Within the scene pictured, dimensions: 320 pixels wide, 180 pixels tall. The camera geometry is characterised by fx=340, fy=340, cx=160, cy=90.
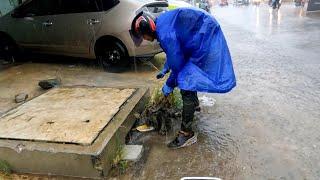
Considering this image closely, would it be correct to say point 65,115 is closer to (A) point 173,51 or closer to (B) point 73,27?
(A) point 173,51

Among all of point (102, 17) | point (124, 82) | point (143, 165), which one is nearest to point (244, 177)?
point (143, 165)

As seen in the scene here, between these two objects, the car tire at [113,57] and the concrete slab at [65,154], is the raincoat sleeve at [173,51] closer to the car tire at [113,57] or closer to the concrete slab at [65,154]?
the concrete slab at [65,154]

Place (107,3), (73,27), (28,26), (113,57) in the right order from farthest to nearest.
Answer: (28,26) → (73,27) → (113,57) → (107,3)

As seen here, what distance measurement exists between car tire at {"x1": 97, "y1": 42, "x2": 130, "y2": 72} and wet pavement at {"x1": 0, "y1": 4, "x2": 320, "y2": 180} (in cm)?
25

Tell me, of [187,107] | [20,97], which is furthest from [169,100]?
[20,97]

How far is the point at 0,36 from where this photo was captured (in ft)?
26.9

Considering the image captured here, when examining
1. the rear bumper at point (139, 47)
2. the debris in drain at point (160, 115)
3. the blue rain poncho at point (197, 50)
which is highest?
the blue rain poncho at point (197, 50)

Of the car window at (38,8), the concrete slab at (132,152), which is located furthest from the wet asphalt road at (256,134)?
the car window at (38,8)

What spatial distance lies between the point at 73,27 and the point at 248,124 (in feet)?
14.4

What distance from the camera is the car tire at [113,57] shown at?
686 cm

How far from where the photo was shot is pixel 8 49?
823cm

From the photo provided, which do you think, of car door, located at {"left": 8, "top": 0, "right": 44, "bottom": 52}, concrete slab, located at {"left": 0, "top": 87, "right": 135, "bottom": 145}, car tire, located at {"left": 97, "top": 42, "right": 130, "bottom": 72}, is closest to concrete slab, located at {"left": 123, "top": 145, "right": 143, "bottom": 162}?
concrete slab, located at {"left": 0, "top": 87, "right": 135, "bottom": 145}

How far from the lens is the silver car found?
6672 mm

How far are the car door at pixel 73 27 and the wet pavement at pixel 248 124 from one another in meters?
0.47
